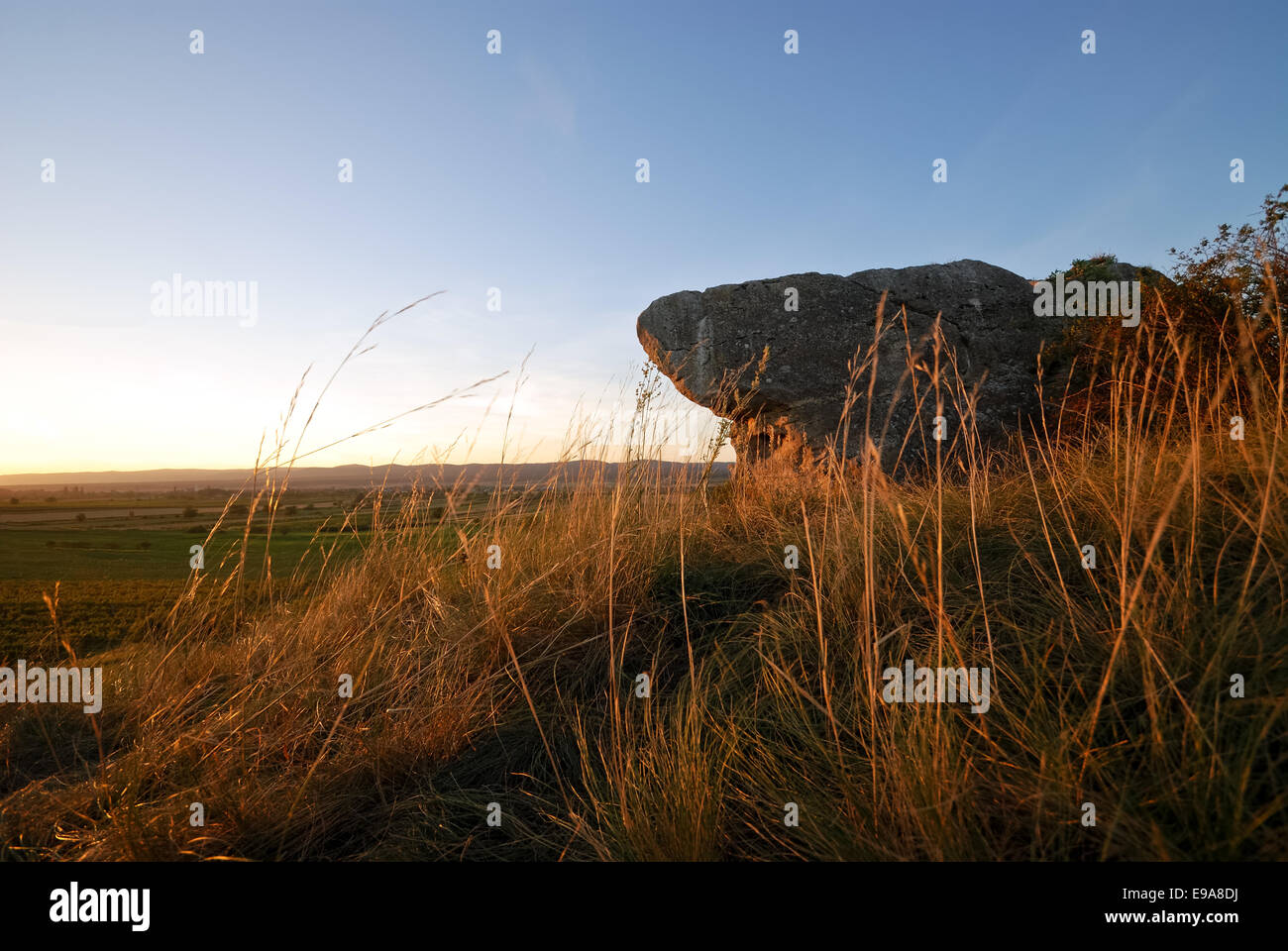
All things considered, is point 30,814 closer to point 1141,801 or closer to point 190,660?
point 190,660

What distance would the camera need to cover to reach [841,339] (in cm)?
572

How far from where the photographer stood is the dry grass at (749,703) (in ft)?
3.71

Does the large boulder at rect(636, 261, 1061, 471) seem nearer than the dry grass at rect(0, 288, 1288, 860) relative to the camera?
No

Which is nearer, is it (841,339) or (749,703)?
(749,703)

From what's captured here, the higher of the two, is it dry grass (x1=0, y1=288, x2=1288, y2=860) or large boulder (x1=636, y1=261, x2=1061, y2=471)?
large boulder (x1=636, y1=261, x2=1061, y2=471)

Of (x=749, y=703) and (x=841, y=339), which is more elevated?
(x=841, y=339)

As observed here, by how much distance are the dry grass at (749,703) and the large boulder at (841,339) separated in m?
2.72

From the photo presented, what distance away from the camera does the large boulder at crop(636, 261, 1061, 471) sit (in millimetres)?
5617

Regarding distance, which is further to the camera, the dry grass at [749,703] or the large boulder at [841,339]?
the large boulder at [841,339]

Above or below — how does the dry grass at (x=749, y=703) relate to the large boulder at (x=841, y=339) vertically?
below

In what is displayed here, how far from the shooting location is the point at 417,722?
191 centimetres

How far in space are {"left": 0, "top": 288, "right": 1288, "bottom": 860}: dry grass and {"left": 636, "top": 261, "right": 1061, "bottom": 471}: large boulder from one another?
8.93ft

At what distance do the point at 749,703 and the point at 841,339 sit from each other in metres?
4.64
